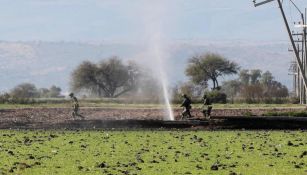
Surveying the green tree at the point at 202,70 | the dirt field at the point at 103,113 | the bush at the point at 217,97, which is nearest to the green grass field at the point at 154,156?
the dirt field at the point at 103,113

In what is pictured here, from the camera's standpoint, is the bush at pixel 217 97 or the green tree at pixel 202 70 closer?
the bush at pixel 217 97

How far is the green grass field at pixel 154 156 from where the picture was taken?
2875 cm

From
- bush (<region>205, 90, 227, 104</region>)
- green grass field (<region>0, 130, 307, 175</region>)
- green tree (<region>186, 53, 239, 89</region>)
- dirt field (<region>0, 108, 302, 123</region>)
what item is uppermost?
green tree (<region>186, 53, 239, 89</region>)

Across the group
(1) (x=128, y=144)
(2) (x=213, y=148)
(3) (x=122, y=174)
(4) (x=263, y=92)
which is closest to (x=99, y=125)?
(1) (x=128, y=144)

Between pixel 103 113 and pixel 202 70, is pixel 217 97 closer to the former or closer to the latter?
pixel 103 113

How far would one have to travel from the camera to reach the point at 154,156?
1344 inches

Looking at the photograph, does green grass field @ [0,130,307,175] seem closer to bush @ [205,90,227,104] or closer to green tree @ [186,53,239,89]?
bush @ [205,90,227,104]

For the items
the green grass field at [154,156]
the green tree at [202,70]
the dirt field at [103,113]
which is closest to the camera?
the green grass field at [154,156]

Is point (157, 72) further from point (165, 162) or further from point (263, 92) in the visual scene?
point (263, 92)

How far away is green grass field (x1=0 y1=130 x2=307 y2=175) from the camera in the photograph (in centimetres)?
2875

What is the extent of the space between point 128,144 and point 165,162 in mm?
10915

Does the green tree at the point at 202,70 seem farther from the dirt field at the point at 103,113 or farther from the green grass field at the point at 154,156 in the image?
the green grass field at the point at 154,156

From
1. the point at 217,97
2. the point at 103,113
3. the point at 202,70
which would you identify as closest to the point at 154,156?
the point at 103,113

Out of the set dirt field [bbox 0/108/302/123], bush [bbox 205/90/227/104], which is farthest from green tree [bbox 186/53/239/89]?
dirt field [bbox 0/108/302/123]
